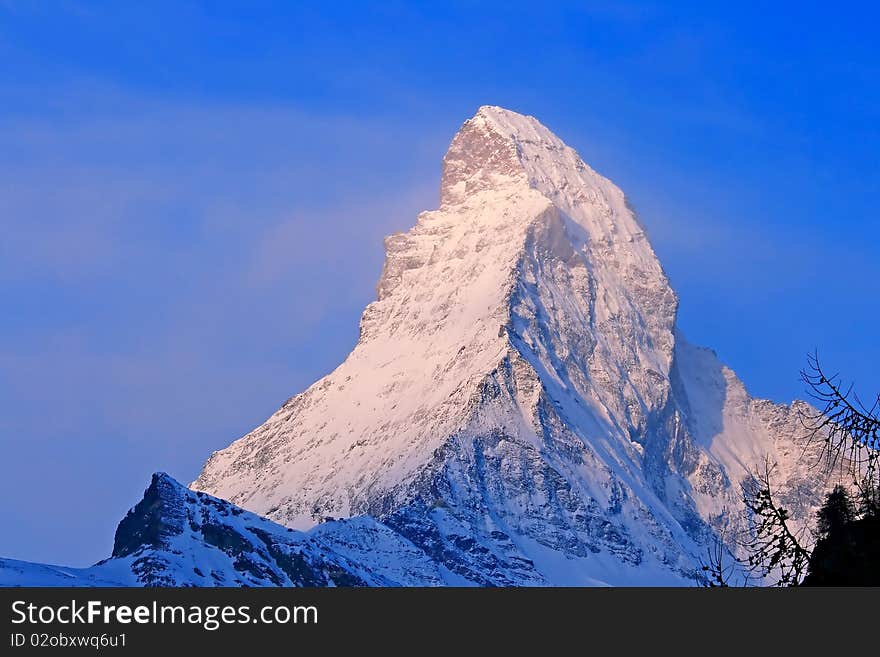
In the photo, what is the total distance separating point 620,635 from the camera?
1378 inches

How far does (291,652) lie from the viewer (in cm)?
3506

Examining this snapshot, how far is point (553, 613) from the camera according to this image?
3619 centimetres

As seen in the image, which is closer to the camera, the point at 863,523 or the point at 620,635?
the point at 620,635

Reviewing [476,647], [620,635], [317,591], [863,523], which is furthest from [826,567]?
[317,591]

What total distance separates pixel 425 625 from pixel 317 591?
2.89m

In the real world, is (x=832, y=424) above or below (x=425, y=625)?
above

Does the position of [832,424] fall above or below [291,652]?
above

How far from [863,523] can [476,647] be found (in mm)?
8415

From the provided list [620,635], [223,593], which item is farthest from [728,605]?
[223,593]

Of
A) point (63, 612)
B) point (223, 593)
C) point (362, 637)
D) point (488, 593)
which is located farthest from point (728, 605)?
point (63, 612)

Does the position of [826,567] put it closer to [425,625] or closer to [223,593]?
[425,625]

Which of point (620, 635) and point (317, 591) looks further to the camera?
point (317, 591)

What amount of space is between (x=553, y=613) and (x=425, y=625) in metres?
2.52

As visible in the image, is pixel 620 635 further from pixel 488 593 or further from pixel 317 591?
pixel 317 591
